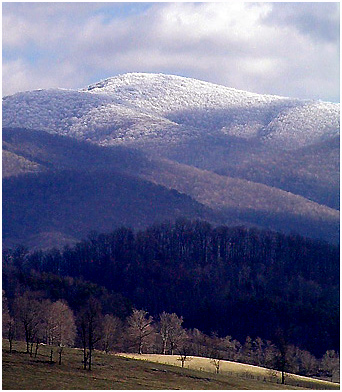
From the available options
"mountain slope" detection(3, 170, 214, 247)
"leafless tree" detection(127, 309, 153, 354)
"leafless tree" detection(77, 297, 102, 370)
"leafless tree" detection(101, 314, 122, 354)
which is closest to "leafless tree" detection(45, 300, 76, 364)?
"leafless tree" detection(77, 297, 102, 370)

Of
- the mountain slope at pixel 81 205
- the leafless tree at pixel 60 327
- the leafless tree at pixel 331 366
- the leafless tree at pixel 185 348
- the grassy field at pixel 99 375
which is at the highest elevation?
the mountain slope at pixel 81 205

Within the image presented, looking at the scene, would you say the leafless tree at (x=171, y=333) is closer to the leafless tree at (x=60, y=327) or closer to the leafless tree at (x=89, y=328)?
the leafless tree at (x=89, y=328)

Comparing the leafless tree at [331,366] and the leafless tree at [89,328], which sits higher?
the leafless tree at [89,328]

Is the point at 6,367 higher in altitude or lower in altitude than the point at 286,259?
lower

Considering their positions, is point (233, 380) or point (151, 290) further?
point (151, 290)

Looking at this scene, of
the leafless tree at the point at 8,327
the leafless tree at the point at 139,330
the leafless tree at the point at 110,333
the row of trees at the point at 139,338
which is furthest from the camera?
the leafless tree at the point at 139,330

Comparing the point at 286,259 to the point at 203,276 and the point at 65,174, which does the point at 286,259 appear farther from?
the point at 65,174

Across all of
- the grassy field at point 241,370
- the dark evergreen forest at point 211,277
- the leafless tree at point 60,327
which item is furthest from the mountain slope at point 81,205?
the grassy field at point 241,370

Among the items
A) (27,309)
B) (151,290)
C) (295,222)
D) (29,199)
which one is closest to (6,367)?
(27,309)
